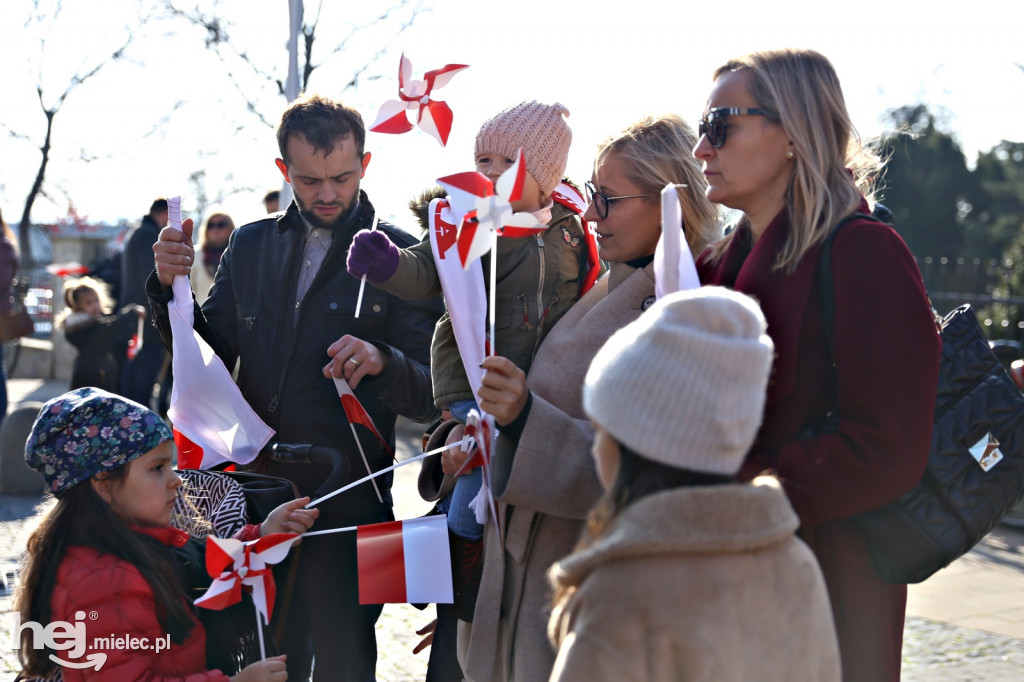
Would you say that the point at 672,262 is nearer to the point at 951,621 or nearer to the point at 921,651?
the point at 921,651

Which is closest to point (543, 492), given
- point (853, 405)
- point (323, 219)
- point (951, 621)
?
point (853, 405)

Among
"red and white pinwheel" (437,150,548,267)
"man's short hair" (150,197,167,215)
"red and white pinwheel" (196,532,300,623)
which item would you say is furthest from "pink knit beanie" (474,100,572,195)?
"man's short hair" (150,197,167,215)

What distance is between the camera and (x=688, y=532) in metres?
1.61

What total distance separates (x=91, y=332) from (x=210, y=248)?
4.93 feet

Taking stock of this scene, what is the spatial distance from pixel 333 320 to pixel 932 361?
184cm

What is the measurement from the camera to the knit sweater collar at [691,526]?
5.30 feet

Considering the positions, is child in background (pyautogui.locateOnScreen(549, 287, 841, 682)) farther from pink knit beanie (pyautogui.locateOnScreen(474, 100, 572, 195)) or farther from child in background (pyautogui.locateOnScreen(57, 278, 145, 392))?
child in background (pyautogui.locateOnScreen(57, 278, 145, 392))

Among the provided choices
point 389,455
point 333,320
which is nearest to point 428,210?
point 333,320

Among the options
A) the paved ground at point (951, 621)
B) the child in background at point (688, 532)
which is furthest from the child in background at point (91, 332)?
the child in background at point (688, 532)

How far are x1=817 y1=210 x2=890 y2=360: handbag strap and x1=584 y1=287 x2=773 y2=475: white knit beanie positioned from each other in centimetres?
33

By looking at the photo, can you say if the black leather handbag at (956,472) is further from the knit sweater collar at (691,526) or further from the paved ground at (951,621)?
the paved ground at (951,621)

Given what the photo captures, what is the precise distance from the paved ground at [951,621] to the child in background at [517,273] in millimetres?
2149

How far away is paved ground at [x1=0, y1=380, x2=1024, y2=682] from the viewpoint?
4676 millimetres

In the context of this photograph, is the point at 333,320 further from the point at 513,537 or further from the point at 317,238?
the point at 513,537
